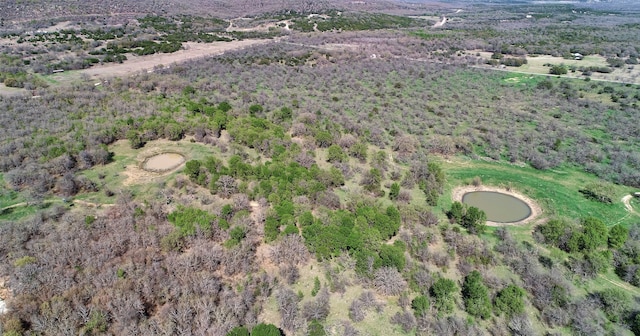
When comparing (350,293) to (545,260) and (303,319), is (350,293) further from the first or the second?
(545,260)

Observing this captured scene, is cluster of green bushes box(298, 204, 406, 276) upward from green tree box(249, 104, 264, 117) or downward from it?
downward

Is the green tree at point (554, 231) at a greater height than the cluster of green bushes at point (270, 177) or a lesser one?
lesser

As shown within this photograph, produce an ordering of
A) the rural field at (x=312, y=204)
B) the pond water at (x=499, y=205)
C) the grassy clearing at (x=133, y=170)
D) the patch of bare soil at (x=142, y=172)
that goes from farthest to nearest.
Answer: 1. the patch of bare soil at (x=142, y=172)
2. the grassy clearing at (x=133, y=170)
3. the pond water at (x=499, y=205)
4. the rural field at (x=312, y=204)

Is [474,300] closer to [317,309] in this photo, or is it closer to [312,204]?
[317,309]

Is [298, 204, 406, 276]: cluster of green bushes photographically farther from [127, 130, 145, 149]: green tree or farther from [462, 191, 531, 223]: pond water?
[127, 130, 145, 149]: green tree

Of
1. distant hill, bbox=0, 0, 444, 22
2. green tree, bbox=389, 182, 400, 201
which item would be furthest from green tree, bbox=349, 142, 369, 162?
distant hill, bbox=0, 0, 444, 22

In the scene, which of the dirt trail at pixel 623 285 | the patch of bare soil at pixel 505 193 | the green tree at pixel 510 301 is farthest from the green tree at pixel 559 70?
the green tree at pixel 510 301

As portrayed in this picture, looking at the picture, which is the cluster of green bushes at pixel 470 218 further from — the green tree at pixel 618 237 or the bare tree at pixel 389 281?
the bare tree at pixel 389 281

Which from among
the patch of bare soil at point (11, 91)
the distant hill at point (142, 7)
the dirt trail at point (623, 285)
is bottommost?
the dirt trail at point (623, 285)
